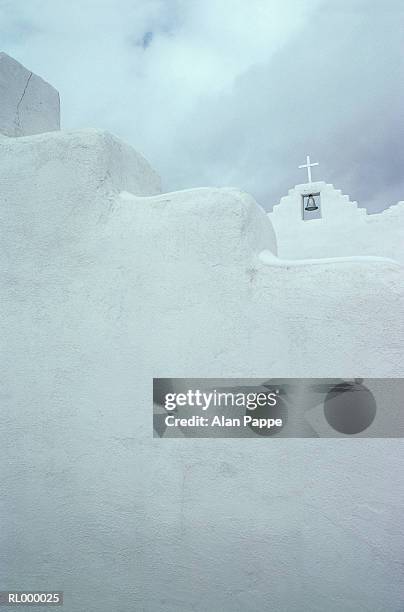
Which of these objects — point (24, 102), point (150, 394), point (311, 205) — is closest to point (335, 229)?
point (311, 205)

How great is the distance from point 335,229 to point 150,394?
703 centimetres

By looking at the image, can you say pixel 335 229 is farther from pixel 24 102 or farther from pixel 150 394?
pixel 150 394

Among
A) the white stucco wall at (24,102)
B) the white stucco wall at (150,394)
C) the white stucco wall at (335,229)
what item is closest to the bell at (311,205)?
the white stucco wall at (335,229)

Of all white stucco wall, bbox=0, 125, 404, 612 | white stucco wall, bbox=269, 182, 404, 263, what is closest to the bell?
white stucco wall, bbox=269, 182, 404, 263

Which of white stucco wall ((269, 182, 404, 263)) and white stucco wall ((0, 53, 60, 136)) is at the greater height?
white stucco wall ((269, 182, 404, 263))

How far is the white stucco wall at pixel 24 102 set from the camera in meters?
3.46

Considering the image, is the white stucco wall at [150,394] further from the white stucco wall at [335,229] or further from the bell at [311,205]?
the bell at [311,205]

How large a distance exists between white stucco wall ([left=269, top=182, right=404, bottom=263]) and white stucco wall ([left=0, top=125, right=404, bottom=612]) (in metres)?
5.91

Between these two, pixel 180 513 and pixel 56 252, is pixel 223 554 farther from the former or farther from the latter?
pixel 56 252

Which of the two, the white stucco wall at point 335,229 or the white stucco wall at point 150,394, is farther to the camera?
the white stucco wall at point 335,229

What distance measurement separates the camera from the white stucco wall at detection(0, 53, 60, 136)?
346 cm

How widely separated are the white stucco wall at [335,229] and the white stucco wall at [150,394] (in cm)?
591

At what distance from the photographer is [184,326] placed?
267 centimetres

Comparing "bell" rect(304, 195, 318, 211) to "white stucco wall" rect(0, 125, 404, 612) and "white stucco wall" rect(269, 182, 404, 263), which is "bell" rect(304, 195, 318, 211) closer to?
"white stucco wall" rect(269, 182, 404, 263)
